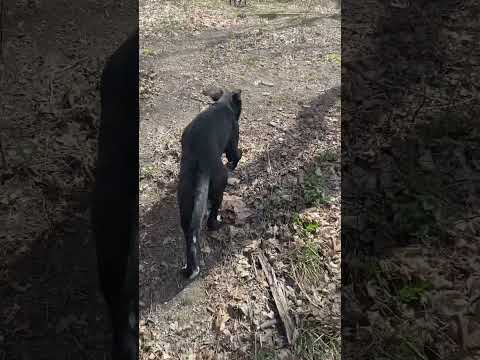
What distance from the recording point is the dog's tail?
1.96m

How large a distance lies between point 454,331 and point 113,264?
1679 millimetres

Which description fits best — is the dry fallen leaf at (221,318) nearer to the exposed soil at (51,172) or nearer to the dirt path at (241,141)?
the dirt path at (241,141)

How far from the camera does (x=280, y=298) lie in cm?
197

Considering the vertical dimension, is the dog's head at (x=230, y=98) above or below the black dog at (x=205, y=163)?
above

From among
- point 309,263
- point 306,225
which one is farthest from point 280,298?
point 306,225

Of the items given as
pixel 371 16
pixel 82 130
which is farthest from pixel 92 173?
pixel 371 16

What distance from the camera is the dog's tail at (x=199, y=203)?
1957mm

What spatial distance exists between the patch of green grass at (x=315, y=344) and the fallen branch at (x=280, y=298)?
4 cm

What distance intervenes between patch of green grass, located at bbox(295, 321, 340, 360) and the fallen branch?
40 mm

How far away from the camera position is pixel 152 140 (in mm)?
2025

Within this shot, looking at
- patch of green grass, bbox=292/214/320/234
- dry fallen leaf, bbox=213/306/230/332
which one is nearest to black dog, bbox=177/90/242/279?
dry fallen leaf, bbox=213/306/230/332

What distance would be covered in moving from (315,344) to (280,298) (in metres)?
0.25

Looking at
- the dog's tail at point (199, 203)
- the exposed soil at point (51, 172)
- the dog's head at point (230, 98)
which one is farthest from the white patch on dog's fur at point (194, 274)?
the dog's head at point (230, 98)

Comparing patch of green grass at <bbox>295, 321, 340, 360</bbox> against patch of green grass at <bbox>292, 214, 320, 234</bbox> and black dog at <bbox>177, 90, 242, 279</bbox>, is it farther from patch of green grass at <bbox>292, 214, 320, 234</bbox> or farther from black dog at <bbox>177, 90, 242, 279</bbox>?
black dog at <bbox>177, 90, 242, 279</bbox>
